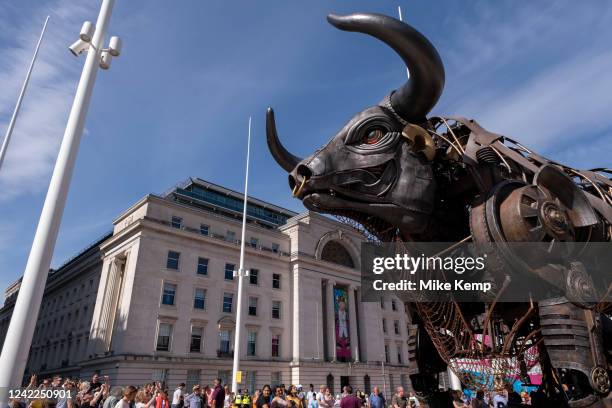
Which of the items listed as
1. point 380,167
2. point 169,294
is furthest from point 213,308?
point 380,167

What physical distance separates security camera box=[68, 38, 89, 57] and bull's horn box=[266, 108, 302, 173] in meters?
4.96

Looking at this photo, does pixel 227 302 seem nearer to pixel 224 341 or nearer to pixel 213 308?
pixel 213 308

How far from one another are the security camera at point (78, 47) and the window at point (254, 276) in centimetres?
3727

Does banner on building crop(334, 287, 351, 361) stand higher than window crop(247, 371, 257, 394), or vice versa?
banner on building crop(334, 287, 351, 361)

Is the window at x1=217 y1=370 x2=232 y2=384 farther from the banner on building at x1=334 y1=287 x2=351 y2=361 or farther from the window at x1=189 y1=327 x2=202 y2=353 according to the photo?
the banner on building at x1=334 y1=287 x2=351 y2=361

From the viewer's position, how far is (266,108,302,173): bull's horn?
4672 mm

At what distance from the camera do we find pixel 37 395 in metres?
6.67

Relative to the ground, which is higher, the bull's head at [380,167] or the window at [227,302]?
the window at [227,302]

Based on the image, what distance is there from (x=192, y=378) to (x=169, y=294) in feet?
24.3

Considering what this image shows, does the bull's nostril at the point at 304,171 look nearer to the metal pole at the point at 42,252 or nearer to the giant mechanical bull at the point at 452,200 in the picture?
the giant mechanical bull at the point at 452,200

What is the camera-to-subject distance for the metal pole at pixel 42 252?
5.22m

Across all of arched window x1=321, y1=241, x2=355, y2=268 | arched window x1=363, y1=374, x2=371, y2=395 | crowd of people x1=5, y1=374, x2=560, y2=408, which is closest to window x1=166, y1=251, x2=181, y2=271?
arched window x1=321, y1=241, x2=355, y2=268

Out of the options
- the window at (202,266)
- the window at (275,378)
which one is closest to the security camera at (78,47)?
the window at (202,266)

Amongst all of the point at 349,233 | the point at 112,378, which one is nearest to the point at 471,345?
the point at 112,378
